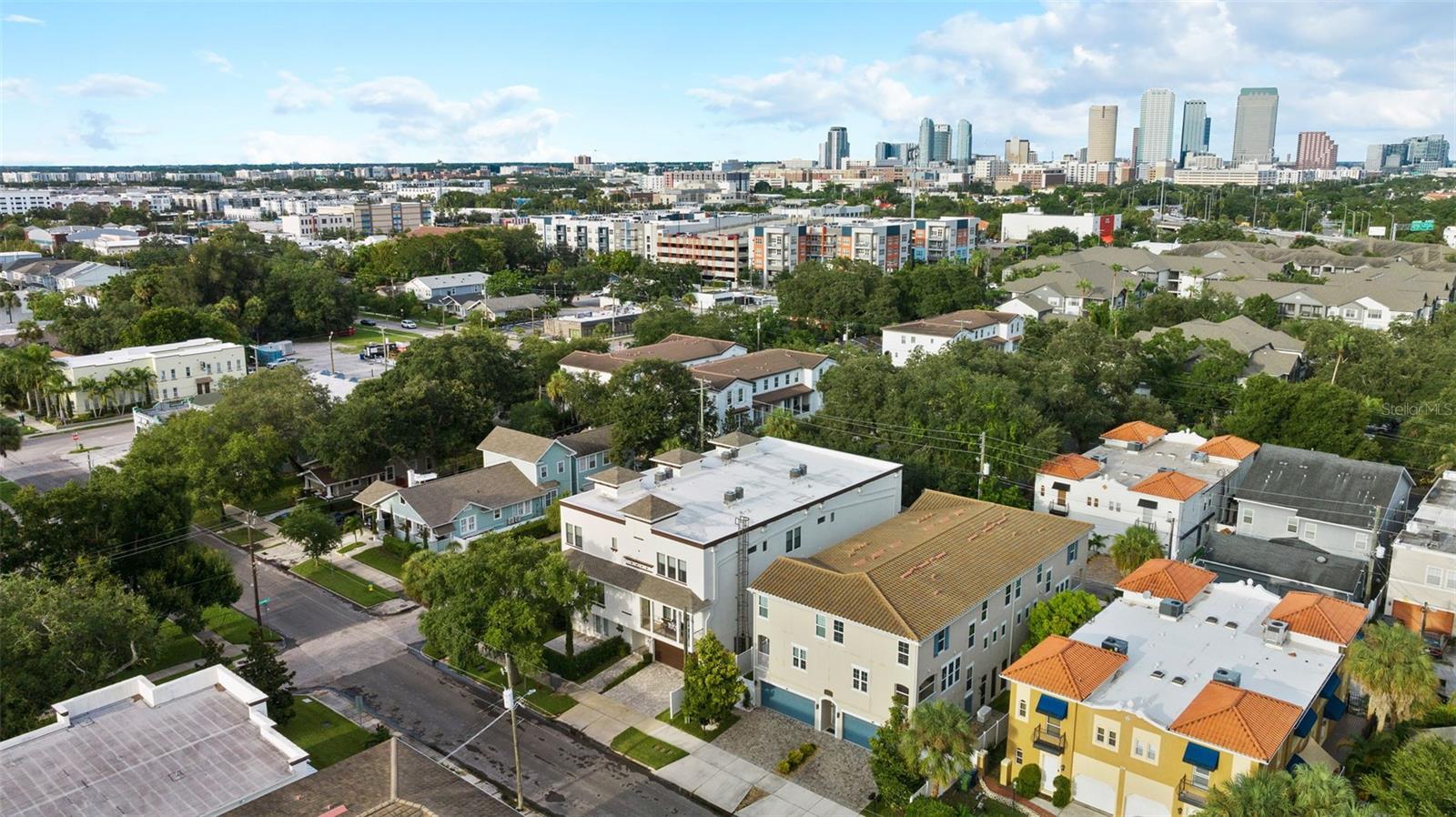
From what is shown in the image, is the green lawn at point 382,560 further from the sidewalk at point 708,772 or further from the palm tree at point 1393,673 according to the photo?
the palm tree at point 1393,673

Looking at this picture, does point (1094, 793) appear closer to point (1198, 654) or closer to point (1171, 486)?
point (1198, 654)

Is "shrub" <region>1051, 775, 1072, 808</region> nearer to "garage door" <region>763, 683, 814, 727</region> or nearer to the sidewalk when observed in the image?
the sidewalk

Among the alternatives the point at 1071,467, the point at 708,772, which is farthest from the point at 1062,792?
the point at 1071,467

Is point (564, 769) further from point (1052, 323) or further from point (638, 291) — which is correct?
point (638, 291)

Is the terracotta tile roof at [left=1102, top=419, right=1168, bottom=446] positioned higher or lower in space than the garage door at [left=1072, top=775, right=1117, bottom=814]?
higher

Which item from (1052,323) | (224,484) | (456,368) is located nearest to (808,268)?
(1052,323)

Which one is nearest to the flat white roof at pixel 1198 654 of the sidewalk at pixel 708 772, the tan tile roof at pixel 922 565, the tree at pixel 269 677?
the tan tile roof at pixel 922 565

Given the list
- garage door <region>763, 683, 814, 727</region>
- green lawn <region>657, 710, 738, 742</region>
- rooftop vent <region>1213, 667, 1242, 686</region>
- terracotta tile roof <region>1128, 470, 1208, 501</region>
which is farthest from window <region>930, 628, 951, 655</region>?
terracotta tile roof <region>1128, 470, 1208, 501</region>
